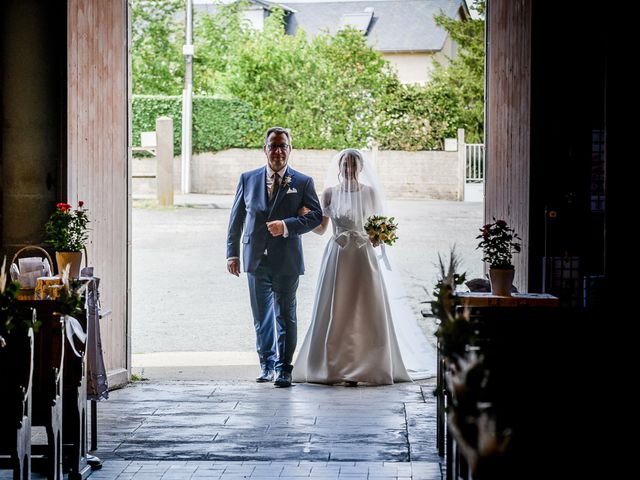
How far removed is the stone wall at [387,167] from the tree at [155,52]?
4573 mm

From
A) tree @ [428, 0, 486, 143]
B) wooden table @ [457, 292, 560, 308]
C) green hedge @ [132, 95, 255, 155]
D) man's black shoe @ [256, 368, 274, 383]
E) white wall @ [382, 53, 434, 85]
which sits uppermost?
white wall @ [382, 53, 434, 85]

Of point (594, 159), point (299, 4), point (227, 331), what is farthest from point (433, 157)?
point (299, 4)

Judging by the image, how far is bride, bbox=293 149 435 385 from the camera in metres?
8.00

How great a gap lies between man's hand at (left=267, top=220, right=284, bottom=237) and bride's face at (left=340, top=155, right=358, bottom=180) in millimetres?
705

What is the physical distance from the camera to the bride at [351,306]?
8.00 m

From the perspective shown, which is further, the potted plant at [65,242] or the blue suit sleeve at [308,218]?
the blue suit sleeve at [308,218]

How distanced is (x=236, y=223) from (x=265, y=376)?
110cm

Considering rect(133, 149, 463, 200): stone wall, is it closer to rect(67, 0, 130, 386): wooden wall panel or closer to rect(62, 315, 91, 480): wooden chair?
rect(67, 0, 130, 386): wooden wall panel

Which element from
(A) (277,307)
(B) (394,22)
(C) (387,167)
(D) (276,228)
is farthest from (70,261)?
(B) (394,22)

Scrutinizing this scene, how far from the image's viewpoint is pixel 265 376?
317 inches

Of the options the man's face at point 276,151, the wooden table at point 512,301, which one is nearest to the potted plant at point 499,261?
the wooden table at point 512,301

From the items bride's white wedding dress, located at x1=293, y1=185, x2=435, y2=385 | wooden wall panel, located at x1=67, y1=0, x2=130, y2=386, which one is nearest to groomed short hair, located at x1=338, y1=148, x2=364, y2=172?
bride's white wedding dress, located at x1=293, y1=185, x2=435, y2=385

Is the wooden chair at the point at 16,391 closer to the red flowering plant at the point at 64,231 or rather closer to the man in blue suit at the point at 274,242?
the red flowering plant at the point at 64,231

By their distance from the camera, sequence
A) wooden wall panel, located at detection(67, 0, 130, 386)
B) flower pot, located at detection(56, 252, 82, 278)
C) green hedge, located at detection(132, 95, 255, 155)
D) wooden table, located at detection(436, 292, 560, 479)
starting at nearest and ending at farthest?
wooden table, located at detection(436, 292, 560, 479), flower pot, located at detection(56, 252, 82, 278), wooden wall panel, located at detection(67, 0, 130, 386), green hedge, located at detection(132, 95, 255, 155)
